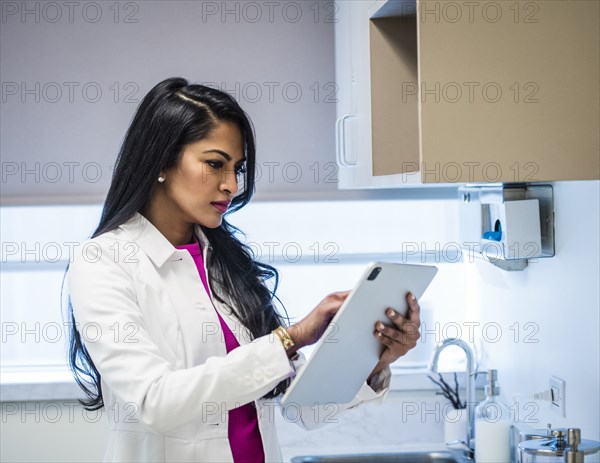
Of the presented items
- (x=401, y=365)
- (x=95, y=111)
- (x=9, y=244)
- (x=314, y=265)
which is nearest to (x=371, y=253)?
→ (x=314, y=265)

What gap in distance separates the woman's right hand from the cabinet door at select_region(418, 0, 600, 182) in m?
0.34

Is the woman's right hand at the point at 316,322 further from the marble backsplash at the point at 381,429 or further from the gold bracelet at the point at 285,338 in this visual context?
the marble backsplash at the point at 381,429

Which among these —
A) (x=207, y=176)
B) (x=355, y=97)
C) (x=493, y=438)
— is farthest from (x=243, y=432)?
(x=355, y=97)

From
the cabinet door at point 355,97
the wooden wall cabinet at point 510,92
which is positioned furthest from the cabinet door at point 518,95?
the cabinet door at point 355,97

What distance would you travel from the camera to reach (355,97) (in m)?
2.31

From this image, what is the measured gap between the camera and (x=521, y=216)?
204cm

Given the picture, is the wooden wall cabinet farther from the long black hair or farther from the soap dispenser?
the soap dispenser

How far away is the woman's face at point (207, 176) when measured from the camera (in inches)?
64.7

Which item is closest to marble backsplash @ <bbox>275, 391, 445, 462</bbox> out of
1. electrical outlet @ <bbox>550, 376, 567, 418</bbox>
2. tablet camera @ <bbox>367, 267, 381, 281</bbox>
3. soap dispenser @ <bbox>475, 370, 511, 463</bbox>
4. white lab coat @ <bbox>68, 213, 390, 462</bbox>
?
soap dispenser @ <bbox>475, 370, 511, 463</bbox>

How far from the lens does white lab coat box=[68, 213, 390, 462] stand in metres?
1.41

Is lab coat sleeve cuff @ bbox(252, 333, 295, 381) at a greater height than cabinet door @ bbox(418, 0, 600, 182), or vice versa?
cabinet door @ bbox(418, 0, 600, 182)

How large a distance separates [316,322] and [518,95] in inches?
23.5

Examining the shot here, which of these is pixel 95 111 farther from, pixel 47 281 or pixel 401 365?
pixel 401 365

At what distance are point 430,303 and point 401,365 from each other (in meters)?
0.24
